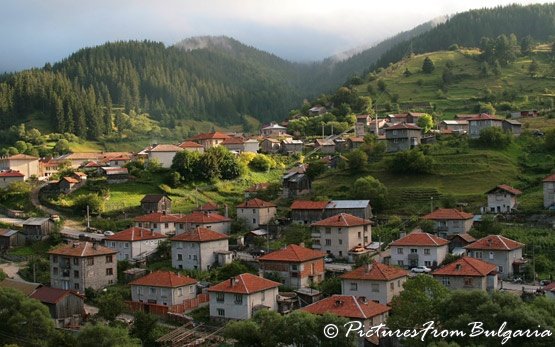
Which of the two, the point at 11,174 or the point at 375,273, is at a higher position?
the point at 11,174

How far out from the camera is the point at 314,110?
10256cm

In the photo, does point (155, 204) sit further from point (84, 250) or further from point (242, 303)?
point (242, 303)

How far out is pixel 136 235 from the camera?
4981 centimetres

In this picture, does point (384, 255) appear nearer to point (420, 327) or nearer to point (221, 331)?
point (221, 331)

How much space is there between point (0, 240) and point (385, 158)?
33.7 meters

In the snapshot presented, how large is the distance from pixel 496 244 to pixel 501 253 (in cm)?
61

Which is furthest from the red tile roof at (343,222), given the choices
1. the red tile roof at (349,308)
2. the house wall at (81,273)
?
the house wall at (81,273)

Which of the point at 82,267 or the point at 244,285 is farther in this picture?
the point at 82,267

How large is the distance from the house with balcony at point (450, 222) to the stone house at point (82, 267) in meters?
21.0

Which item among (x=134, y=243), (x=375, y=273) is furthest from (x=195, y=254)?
(x=375, y=273)

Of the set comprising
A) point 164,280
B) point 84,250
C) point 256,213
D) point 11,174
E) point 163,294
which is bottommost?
point 163,294

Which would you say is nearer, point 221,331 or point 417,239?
point 221,331

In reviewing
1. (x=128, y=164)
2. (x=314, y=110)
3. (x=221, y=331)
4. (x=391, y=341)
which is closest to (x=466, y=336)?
(x=391, y=341)

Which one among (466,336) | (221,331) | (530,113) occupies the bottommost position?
(221,331)
